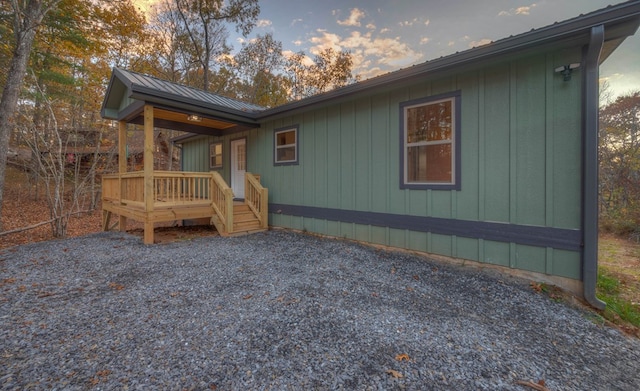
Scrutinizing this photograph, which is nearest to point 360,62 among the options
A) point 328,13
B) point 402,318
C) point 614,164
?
point 328,13

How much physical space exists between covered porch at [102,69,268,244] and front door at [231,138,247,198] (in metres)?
0.81

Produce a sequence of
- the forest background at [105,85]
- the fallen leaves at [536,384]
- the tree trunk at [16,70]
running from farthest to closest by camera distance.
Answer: the forest background at [105,85] < the tree trunk at [16,70] < the fallen leaves at [536,384]

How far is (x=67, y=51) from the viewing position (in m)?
9.52

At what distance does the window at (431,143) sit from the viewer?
396cm

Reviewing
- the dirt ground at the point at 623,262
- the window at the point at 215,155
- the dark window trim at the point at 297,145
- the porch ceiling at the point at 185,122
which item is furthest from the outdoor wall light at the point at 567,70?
the window at the point at 215,155

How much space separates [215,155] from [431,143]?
707 cm

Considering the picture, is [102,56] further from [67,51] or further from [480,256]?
[480,256]

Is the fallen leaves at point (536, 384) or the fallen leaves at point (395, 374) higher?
the fallen leaves at point (395, 374)

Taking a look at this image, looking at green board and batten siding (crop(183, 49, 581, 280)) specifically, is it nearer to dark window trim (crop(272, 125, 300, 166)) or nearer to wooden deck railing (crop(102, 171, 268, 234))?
dark window trim (crop(272, 125, 300, 166))

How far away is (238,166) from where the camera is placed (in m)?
8.12

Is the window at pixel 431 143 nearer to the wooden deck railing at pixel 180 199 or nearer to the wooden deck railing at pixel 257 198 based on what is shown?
the wooden deck railing at pixel 257 198

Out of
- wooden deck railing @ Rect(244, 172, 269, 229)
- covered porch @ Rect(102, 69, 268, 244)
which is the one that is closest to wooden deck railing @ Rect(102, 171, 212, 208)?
covered porch @ Rect(102, 69, 268, 244)

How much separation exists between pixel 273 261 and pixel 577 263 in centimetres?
389

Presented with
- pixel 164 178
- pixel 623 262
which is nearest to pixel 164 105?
pixel 164 178
